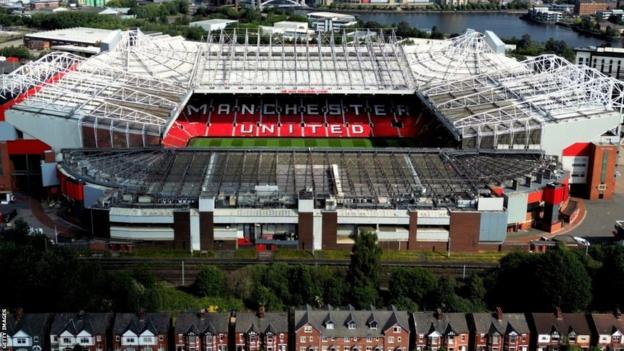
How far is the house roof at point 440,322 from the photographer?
27.0 m

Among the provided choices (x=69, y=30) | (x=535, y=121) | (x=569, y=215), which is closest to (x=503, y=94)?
(x=535, y=121)

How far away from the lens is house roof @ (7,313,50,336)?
26184 mm

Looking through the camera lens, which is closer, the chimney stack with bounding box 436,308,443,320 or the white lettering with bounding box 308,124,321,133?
the chimney stack with bounding box 436,308,443,320

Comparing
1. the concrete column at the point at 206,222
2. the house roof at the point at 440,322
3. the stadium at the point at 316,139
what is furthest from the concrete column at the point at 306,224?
the house roof at the point at 440,322

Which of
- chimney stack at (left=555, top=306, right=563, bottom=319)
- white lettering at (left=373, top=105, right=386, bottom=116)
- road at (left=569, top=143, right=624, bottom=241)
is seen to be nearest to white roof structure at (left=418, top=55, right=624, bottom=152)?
white lettering at (left=373, top=105, right=386, bottom=116)

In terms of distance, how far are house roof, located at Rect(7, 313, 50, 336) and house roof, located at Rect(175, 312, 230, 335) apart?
4.60 m

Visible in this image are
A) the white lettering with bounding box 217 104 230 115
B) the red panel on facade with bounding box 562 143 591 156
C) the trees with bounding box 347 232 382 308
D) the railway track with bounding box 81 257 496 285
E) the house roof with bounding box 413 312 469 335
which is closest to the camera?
the house roof with bounding box 413 312 469 335

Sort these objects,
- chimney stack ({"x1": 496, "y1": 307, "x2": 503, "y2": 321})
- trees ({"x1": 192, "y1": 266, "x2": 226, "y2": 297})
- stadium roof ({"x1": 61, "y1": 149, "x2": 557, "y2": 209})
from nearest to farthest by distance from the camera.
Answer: chimney stack ({"x1": 496, "y1": 307, "x2": 503, "y2": 321}) < trees ({"x1": 192, "y1": 266, "x2": 226, "y2": 297}) < stadium roof ({"x1": 61, "y1": 149, "x2": 557, "y2": 209})

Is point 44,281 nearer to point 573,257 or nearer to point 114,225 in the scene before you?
point 114,225

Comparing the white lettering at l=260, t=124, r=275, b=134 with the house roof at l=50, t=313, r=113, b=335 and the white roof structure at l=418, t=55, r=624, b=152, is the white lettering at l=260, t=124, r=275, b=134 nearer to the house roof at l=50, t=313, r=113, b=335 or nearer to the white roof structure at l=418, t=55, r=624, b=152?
the white roof structure at l=418, t=55, r=624, b=152

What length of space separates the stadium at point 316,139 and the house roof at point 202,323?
992 cm

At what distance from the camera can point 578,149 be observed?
46.7 meters

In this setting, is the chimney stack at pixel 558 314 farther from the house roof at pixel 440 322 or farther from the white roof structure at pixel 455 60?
the white roof structure at pixel 455 60

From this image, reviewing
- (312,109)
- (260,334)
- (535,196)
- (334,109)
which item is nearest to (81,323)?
(260,334)
